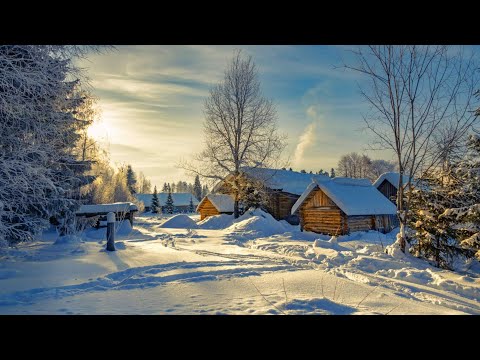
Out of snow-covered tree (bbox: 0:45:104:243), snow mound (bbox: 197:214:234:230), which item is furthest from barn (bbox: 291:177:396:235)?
snow-covered tree (bbox: 0:45:104:243)

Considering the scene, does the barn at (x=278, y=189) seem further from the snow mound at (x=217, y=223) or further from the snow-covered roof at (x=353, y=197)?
the snow-covered roof at (x=353, y=197)

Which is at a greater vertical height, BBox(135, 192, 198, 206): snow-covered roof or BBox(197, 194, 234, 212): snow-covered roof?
BBox(135, 192, 198, 206): snow-covered roof

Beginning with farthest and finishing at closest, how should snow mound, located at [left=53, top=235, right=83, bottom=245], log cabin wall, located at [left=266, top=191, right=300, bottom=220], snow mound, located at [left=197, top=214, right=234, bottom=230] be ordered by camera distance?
log cabin wall, located at [left=266, top=191, right=300, bottom=220], snow mound, located at [left=197, top=214, right=234, bottom=230], snow mound, located at [left=53, top=235, right=83, bottom=245]

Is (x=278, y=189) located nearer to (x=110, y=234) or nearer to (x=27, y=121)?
(x=110, y=234)

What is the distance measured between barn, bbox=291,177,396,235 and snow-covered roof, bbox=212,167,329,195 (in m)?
3.49

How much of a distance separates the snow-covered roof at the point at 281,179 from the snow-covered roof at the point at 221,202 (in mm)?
1757

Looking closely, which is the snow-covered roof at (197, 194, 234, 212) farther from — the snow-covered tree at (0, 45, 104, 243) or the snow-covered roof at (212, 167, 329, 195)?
the snow-covered tree at (0, 45, 104, 243)

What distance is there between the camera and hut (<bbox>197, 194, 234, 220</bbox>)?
33.8 metres

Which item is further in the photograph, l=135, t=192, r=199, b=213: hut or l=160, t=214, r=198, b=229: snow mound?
l=135, t=192, r=199, b=213: hut

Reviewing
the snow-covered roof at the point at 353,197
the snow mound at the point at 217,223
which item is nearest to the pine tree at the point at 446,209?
the snow-covered roof at the point at 353,197
